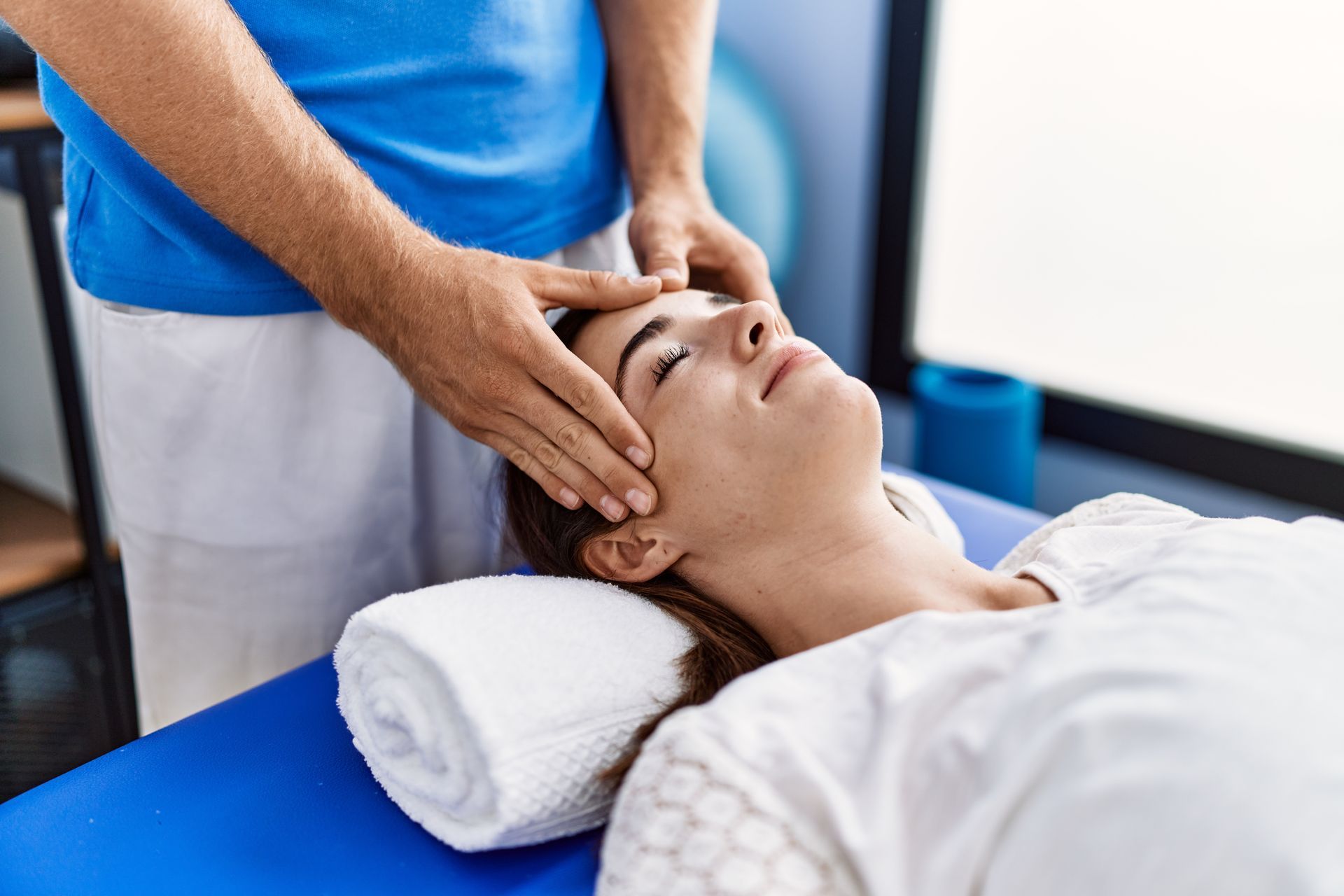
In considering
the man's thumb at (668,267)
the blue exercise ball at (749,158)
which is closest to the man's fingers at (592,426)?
the man's thumb at (668,267)

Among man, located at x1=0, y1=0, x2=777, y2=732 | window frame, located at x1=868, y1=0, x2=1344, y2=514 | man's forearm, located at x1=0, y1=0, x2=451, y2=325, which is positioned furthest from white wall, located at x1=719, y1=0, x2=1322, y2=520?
man's forearm, located at x1=0, y1=0, x2=451, y2=325

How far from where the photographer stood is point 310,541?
4.34 ft

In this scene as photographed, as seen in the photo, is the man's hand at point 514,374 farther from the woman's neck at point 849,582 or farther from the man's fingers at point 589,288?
the woman's neck at point 849,582

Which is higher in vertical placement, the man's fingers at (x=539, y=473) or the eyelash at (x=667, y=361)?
the eyelash at (x=667, y=361)

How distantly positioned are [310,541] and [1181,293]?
193cm

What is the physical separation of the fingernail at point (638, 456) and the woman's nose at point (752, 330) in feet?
0.46

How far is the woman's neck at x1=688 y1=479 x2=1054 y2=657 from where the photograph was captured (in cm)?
105

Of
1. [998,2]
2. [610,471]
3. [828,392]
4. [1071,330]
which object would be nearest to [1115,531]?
[828,392]

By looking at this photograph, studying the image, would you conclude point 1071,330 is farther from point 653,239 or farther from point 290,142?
point 290,142

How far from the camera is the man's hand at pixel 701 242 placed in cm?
140

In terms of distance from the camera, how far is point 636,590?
1126 millimetres

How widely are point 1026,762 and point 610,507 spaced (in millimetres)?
469

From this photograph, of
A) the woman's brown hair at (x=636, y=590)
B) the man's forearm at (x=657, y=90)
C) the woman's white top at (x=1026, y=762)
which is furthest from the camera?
the man's forearm at (x=657, y=90)

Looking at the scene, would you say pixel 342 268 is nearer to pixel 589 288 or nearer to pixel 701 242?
pixel 589 288
